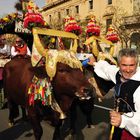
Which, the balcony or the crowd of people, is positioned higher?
the balcony

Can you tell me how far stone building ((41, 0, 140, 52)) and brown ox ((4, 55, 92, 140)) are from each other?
25235 mm

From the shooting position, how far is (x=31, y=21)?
5.52m

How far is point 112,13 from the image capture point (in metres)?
42.6

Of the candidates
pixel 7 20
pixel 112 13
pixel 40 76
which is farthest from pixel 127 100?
pixel 112 13

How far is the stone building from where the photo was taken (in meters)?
37.3

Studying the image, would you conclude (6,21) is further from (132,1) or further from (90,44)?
(132,1)

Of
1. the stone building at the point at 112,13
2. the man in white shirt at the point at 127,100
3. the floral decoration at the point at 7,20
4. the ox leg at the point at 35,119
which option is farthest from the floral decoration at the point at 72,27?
Answer: the stone building at the point at 112,13

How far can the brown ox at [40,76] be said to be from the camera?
4.76 m

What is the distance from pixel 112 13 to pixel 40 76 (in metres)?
38.5

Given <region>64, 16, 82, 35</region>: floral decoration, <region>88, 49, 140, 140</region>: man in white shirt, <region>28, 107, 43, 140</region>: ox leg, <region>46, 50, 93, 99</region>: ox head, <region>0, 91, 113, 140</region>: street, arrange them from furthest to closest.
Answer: <region>64, 16, 82, 35</region>: floral decoration → <region>0, 91, 113, 140</region>: street → <region>28, 107, 43, 140</region>: ox leg → <region>46, 50, 93, 99</region>: ox head → <region>88, 49, 140, 140</region>: man in white shirt

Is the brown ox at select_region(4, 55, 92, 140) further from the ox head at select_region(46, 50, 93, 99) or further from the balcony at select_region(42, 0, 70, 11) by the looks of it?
the balcony at select_region(42, 0, 70, 11)

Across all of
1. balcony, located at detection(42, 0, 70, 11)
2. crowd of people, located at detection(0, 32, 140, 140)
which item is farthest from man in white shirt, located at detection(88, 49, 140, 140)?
balcony, located at detection(42, 0, 70, 11)

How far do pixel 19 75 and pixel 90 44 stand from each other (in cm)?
169

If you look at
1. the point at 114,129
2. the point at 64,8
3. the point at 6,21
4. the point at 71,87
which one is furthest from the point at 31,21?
the point at 64,8
